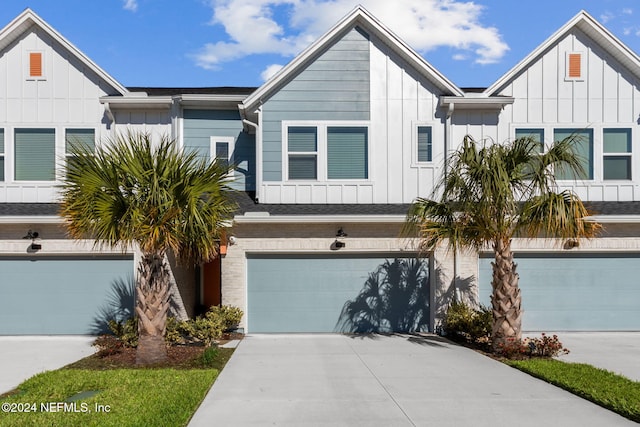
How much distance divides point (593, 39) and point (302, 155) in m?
8.77

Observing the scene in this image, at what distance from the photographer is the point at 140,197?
9.05 meters

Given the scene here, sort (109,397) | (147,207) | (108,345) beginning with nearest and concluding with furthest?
(109,397) → (147,207) → (108,345)

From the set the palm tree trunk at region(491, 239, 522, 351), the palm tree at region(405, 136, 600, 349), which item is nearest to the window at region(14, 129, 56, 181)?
the palm tree at region(405, 136, 600, 349)

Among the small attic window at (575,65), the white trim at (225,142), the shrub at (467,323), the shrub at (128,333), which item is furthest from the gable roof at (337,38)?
the shrub at (128,333)

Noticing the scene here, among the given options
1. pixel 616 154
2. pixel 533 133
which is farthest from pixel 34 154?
pixel 616 154

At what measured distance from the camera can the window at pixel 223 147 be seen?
14.2m

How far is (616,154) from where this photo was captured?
13.8 m

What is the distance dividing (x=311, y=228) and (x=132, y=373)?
19.3 ft

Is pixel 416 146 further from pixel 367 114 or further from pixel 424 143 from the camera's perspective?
pixel 367 114

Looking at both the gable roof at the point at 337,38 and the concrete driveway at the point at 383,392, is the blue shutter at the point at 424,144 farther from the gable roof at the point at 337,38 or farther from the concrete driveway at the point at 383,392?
the concrete driveway at the point at 383,392

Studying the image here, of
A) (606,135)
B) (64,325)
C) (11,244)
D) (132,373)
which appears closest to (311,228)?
(132,373)

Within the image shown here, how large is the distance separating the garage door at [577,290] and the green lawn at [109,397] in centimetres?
856

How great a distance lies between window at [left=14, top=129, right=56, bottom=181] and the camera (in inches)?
534

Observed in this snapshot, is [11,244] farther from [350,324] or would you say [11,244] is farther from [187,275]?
[350,324]
